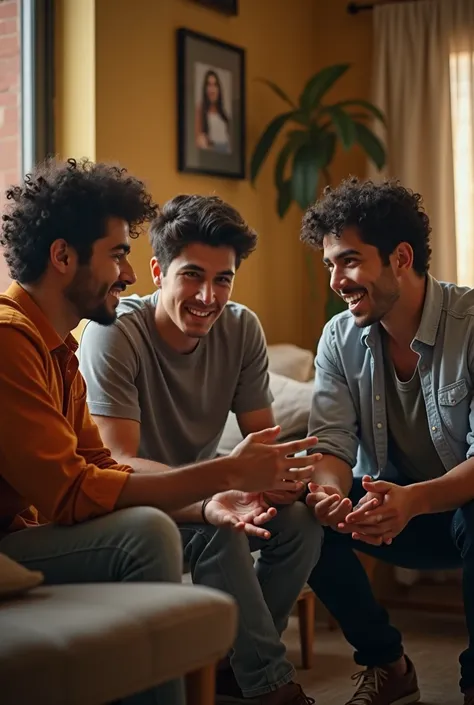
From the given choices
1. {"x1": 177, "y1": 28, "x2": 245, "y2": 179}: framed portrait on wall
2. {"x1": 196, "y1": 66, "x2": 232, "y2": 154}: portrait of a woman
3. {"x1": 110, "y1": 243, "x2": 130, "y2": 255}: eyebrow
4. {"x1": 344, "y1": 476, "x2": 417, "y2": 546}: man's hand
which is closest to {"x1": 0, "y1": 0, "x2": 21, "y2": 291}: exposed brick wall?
{"x1": 177, "y1": 28, "x2": 245, "y2": 179}: framed portrait on wall

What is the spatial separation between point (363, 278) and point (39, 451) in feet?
3.60

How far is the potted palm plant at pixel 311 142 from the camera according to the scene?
4.29m

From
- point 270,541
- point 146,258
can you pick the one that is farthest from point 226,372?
point 146,258

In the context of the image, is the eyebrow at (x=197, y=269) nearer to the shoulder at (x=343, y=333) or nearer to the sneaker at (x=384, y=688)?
the shoulder at (x=343, y=333)

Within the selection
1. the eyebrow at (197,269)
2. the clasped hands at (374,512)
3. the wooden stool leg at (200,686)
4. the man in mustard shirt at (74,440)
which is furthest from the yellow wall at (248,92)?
the wooden stool leg at (200,686)

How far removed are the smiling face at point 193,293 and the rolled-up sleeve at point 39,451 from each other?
74 cm

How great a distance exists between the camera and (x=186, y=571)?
2.48 meters

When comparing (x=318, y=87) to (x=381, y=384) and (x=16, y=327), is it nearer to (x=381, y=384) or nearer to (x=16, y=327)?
(x=381, y=384)

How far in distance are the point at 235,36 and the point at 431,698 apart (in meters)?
2.79

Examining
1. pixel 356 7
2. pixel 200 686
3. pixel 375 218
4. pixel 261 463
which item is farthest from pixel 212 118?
pixel 200 686

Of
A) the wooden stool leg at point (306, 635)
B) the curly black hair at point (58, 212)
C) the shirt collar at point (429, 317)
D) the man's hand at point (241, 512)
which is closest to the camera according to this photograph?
the curly black hair at point (58, 212)

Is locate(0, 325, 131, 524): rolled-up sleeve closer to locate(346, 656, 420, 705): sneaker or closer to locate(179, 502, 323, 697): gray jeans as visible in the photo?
locate(179, 502, 323, 697): gray jeans

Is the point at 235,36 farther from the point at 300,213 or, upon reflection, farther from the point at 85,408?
the point at 85,408

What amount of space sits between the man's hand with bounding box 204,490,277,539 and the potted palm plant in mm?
2081
